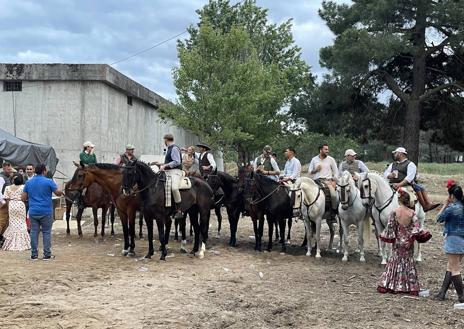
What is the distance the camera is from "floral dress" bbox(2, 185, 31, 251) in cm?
1133

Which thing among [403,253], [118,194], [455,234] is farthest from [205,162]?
[455,234]

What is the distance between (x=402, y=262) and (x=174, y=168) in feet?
16.3

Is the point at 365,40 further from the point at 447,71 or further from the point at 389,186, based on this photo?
the point at 389,186

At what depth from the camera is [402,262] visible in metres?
8.49

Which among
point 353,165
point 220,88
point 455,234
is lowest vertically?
point 455,234

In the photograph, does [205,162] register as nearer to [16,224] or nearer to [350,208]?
[350,208]

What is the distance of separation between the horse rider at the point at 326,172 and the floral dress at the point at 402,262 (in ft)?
10.8

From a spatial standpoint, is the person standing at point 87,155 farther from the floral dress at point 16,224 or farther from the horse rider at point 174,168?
the horse rider at point 174,168

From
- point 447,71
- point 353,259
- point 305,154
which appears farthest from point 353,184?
point 305,154

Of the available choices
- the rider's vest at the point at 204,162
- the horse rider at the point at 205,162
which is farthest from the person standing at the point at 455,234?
the rider's vest at the point at 204,162

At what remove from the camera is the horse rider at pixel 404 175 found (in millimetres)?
10820

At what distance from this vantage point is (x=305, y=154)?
44.3 meters

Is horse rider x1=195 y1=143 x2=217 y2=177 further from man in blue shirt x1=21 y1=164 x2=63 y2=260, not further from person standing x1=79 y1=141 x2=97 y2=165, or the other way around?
man in blue shirt x1=21 y1=164 x2=63 y2=260

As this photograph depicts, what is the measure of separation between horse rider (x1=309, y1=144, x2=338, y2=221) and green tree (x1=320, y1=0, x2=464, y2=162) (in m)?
8.56
